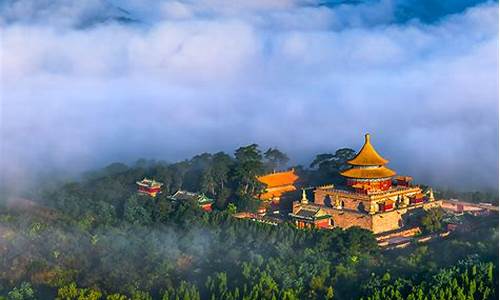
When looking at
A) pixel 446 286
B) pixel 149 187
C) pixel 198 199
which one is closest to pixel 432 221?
pixel 446 286

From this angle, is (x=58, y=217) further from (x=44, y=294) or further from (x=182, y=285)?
(x=182, y=285)

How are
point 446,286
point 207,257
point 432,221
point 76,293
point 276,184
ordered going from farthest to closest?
point 276,184, point 432,221, point 207,257, point 76,293, point 446,286

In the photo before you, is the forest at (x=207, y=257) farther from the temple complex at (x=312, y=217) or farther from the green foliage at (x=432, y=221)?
the temple complex at (x=312, y=217)

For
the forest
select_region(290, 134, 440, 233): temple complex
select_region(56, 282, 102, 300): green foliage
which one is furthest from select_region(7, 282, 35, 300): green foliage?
select_region(290, 134, 440, 233): temple complex

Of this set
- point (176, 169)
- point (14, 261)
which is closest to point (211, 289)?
point (14, 261)

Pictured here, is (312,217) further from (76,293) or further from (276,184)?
(76,293)
